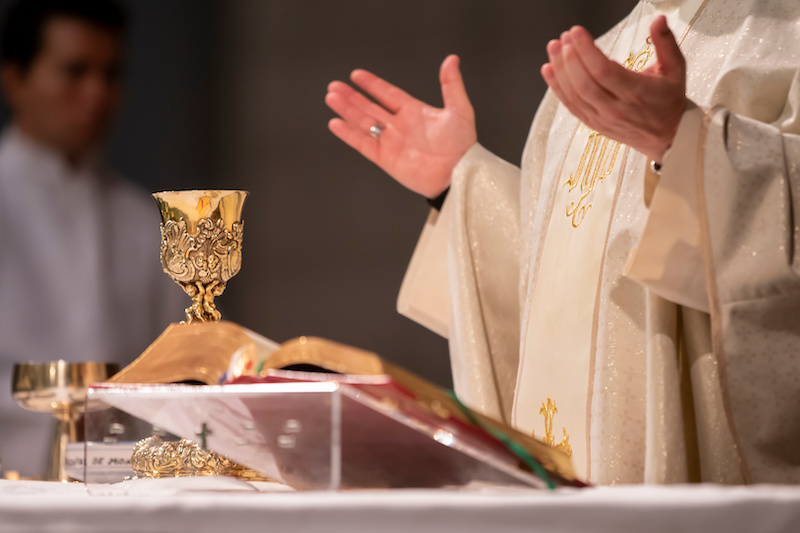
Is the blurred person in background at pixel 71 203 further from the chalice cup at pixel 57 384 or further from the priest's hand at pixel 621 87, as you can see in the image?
the priest's hand at pixel 621 87

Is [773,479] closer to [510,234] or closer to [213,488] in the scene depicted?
[213,488]

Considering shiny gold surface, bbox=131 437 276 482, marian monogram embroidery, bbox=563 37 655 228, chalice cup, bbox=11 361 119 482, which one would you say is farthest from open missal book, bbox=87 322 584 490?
chalice cup, bbox=11 361 119 482

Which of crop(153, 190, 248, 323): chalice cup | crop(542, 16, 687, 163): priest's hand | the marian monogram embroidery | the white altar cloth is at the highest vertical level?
crop(542, 16, 687, 163): priest's hand

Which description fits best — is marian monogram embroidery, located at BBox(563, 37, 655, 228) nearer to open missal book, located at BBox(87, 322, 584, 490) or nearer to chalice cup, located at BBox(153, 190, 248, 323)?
chalice cup, located at BBox(153, 190, 248, 323)

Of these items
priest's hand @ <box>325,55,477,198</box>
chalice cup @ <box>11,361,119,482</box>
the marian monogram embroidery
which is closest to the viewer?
the marian monogram embroidery

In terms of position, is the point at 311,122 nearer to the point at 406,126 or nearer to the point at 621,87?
the point at 406,126

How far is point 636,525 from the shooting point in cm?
58

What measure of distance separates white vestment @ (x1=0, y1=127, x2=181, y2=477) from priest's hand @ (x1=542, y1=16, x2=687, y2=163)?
4084mm

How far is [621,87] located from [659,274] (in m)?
0.27

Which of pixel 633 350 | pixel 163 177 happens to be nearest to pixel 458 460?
pixel 633 350

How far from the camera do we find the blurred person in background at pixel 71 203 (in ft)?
16.4

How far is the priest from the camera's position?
1283mm

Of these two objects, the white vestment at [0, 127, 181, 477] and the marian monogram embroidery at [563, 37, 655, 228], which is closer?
the marian monogram embroidery at [563, 37, 655, 228]

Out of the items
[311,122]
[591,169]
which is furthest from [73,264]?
[591,169]
